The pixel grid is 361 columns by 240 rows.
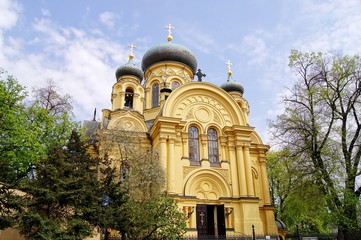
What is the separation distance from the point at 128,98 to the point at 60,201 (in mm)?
14278

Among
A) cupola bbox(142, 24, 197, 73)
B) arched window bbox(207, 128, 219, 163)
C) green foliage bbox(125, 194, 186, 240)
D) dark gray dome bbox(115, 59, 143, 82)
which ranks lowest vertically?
green foliage bbox(125, 194, 186, 240)

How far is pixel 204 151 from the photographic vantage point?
785 inches

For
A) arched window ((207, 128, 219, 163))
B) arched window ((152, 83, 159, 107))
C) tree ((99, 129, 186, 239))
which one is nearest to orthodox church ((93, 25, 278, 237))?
arched window ((207, 128, 219, 163))

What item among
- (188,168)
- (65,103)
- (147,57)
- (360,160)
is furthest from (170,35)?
(360,160)

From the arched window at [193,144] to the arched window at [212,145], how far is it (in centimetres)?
83

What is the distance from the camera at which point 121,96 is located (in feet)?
78.6

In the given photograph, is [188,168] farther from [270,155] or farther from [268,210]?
[270,155]

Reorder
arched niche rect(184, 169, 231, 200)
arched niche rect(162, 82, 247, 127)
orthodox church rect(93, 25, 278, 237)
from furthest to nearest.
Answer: arched niche rect(162, 82, 247, 127), arched niche rect(184, 169, 231, 200), orthodox church rect(93, 25, 278, 237)

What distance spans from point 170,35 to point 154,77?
469 cm

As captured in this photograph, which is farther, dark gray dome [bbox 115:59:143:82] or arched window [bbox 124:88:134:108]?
dark gray dome [bbox 115:59:143:82]

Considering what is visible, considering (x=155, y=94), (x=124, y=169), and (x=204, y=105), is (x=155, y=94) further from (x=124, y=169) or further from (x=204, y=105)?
(x=124, y=169)

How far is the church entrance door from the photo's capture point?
18438mm

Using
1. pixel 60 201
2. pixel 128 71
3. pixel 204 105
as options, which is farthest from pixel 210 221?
pixel 128 71

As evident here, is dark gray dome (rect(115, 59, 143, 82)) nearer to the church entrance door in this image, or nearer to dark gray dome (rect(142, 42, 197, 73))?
dark gray dome (rect(142, 42, 197, 73))
